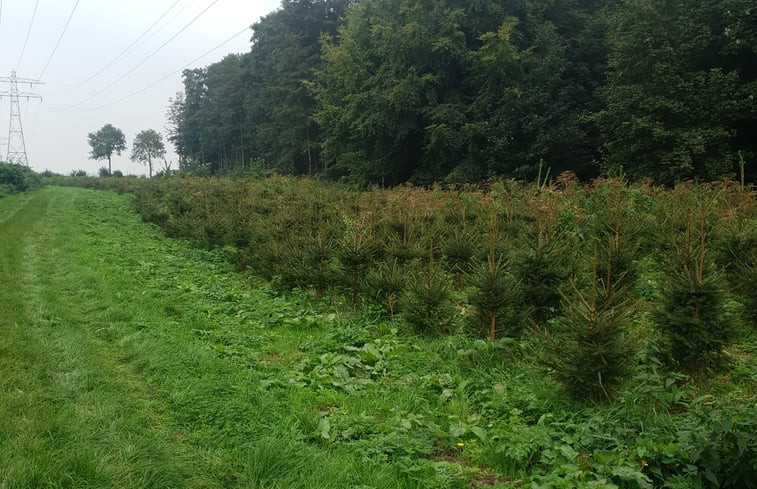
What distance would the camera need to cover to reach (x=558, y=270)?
18.4ft

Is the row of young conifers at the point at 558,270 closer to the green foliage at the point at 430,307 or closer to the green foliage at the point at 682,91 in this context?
the green foliage at the point at 430,307

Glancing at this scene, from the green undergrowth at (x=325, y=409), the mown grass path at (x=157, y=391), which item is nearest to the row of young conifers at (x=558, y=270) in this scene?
the green undergrowth at (x=325, y=409)

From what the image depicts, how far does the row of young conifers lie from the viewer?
4.20m

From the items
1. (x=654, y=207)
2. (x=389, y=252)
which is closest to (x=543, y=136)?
(x=654, y=207)

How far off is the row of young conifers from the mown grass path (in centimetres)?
122

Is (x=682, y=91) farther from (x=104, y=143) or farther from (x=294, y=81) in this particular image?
(x=104, y=143)

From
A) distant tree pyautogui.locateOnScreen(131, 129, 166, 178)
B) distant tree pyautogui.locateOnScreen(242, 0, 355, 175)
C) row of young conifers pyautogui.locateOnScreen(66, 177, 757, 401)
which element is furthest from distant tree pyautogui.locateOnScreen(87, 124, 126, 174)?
row of young conifers pyautogui.locateOnScreen(66, 177, 757, 401)

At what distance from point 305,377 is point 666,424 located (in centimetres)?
324

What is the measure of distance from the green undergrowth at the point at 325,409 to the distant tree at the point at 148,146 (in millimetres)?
106094

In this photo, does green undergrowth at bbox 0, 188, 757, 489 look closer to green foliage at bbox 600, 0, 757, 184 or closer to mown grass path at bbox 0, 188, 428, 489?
mown grass path at bbox 0, 188, 428, 489

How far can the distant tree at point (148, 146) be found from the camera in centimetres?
10162

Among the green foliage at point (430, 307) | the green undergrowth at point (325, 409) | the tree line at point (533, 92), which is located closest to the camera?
the green undergrowth at point (325, 409)

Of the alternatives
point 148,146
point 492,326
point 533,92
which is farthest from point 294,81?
point 148,146

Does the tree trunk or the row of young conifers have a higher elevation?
the row of young conifers
